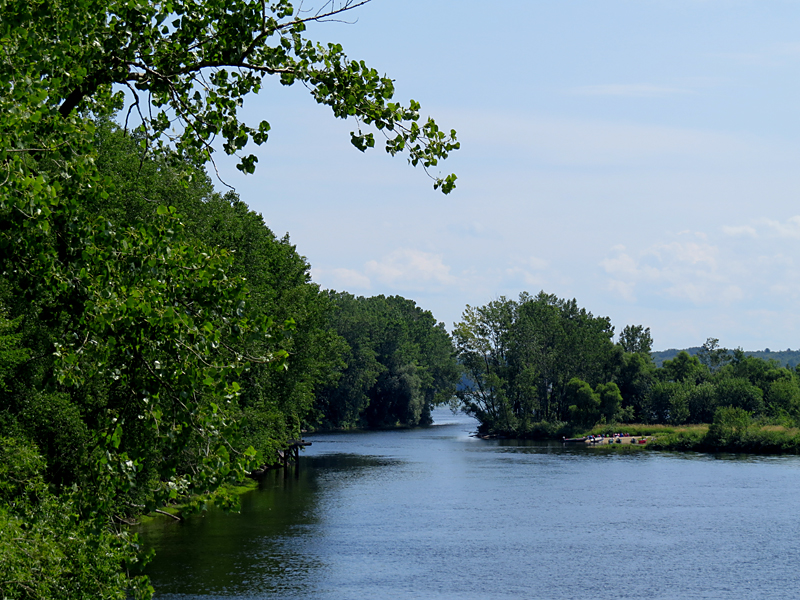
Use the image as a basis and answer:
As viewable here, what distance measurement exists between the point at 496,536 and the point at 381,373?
8306cm

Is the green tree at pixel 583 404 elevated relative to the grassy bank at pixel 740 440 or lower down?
elevated

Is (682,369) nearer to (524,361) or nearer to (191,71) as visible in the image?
(524,361)

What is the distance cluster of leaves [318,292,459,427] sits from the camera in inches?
4422

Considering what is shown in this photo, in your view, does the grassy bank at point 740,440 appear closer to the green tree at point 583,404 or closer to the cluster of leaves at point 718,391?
the cluster of leaves at point 718,391

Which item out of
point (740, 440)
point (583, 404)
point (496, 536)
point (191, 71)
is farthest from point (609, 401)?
point (191, 71)

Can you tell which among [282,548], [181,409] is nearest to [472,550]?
[282,548]

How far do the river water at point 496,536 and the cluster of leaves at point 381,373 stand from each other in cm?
4990

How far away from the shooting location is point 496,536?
121 ft

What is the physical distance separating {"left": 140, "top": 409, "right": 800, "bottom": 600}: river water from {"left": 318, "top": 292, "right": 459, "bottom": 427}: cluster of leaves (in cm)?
4990

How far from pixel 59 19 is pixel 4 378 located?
20.7 metres

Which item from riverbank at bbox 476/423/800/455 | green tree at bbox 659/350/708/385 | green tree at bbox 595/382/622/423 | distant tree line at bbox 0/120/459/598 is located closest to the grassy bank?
riverbank at bbox 476/423/800/455

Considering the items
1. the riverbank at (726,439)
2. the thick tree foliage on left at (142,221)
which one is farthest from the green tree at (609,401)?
the thick tree foliage on left at (142,221)

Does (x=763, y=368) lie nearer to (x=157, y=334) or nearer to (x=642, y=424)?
(x=642, y=424)

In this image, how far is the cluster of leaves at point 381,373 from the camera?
368 feet
